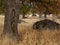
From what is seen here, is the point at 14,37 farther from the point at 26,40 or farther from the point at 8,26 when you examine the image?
the point at 26,40

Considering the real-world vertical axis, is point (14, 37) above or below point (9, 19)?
below

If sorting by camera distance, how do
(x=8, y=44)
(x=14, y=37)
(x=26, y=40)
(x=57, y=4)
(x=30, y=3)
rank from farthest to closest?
1. (x=30, y=3)
2. (x=57, y=4)
3. (x=14, y=37)
4. (x=26, y=40)
5. (x=8, y=44)

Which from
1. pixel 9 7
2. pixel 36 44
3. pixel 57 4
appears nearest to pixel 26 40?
pixel 36 44

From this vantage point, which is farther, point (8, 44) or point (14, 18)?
point (14, 18)

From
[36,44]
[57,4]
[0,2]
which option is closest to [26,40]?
[36,44]

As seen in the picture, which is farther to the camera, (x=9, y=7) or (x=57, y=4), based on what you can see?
(x=57, y=4)

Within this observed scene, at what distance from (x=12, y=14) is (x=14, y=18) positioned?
0.20 m

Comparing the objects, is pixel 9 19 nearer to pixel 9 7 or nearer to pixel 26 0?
pixel 9 7

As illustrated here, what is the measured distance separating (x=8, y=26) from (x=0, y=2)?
6.27 metres

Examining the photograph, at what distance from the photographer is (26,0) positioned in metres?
15.6

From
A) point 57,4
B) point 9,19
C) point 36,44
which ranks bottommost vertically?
point 36,44

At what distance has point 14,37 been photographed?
33.1ft

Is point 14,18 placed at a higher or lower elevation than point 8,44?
higher

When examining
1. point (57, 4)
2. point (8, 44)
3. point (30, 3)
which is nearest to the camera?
point (8, 44)
